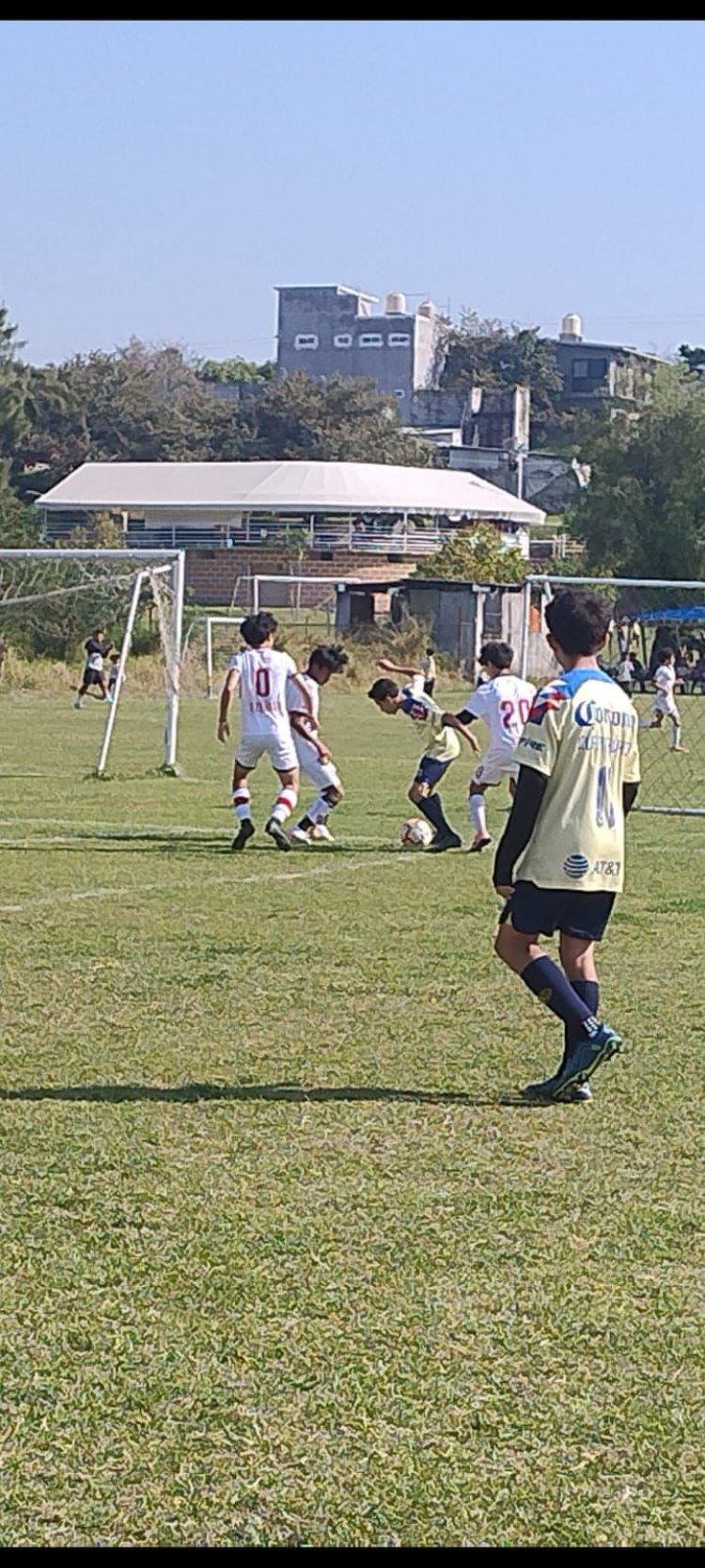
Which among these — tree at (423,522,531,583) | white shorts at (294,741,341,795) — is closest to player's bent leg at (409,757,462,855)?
white shorts at (294,741,341,795)

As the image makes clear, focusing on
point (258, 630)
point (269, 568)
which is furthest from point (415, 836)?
point (269, 568)

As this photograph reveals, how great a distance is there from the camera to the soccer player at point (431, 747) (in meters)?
15.6

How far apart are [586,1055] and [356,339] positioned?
425 ft

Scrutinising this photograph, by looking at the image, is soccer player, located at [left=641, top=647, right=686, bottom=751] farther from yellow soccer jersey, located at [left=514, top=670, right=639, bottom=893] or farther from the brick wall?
the brick wall

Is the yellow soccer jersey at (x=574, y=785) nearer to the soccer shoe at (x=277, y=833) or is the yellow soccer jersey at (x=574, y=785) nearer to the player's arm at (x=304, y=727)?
the soccer shoe at (x=277, y=833)

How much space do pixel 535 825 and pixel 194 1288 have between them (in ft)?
8.42

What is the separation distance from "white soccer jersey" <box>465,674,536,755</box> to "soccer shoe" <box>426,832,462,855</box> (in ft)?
4.95

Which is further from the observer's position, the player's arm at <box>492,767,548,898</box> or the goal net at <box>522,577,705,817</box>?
the goal net at <box>522,577,705,817</box>

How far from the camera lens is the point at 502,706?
14.8 metres

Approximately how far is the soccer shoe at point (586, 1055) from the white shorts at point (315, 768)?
8.84 metres

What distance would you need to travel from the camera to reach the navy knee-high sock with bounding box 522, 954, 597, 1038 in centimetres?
724

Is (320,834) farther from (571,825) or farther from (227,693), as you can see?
(571,825)

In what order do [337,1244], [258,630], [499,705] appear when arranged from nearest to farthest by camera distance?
[337,1244], [499,705], [258,630]

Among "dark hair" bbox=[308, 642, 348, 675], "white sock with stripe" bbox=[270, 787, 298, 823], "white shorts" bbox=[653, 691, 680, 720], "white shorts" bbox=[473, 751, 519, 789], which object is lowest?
"white shorts" bbox=[653, 691, 680, 720]
